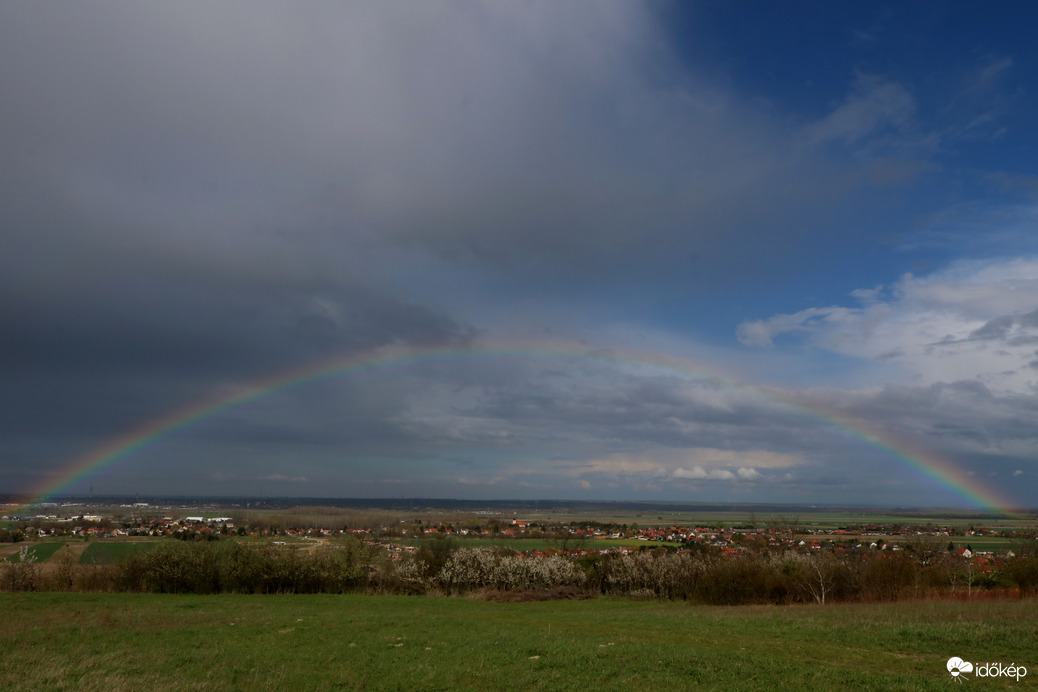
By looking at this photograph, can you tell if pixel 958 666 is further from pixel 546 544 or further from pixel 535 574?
pixel 546 544

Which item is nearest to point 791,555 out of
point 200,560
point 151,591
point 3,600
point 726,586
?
point 726,586

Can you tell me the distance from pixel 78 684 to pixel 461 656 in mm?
8812

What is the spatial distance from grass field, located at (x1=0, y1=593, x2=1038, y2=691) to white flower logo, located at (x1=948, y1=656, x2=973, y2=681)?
0.21 metres

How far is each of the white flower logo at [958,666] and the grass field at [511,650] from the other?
21 centimetres

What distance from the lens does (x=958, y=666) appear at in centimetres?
1412

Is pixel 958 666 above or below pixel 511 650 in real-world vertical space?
above

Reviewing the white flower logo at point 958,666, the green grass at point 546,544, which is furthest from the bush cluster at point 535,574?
the white flower logo at point 958,666

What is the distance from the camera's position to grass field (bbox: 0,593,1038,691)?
535 inches

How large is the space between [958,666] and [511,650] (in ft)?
35.7

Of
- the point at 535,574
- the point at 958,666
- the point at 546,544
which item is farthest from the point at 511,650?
the point at 546,544

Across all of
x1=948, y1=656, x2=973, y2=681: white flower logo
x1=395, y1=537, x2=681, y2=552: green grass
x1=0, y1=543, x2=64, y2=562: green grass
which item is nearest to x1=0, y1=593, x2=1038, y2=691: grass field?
x1=948, y1=656, x2=973, y2=681: white flower logo

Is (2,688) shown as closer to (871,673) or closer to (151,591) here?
(871,673)

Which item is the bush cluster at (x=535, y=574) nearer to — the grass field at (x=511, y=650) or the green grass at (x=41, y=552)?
the green grass at (x=41, y=552)

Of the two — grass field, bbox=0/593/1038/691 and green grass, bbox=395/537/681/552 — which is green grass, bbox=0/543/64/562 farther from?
green grass, bbox=395/537/681/552
